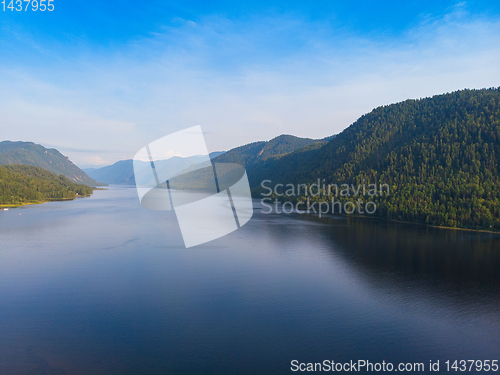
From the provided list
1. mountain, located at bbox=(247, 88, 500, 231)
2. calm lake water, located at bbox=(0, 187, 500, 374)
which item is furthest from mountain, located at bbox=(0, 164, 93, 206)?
mountain, located at bbox=(247, 88, 500, 231)

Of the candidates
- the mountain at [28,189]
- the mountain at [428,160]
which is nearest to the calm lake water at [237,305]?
the mountain at [428,160]

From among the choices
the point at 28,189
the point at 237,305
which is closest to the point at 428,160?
the point at 237,305

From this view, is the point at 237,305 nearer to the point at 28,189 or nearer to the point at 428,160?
the point at 428,160

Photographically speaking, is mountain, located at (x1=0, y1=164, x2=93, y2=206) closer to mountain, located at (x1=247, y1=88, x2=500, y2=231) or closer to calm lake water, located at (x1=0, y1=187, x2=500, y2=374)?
calm lake water, located at (x1=0, y1=187, x2=500, y2=374)

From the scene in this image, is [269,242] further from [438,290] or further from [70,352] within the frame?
[70,352]

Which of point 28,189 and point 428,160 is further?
point 28,189

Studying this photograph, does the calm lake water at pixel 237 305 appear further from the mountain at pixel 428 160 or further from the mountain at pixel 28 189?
the mountain at pixel 28 189

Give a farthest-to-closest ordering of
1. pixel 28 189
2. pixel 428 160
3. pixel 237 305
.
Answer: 1. pixel 28 189
2. pixel 428 160
3. pixel 237 305
